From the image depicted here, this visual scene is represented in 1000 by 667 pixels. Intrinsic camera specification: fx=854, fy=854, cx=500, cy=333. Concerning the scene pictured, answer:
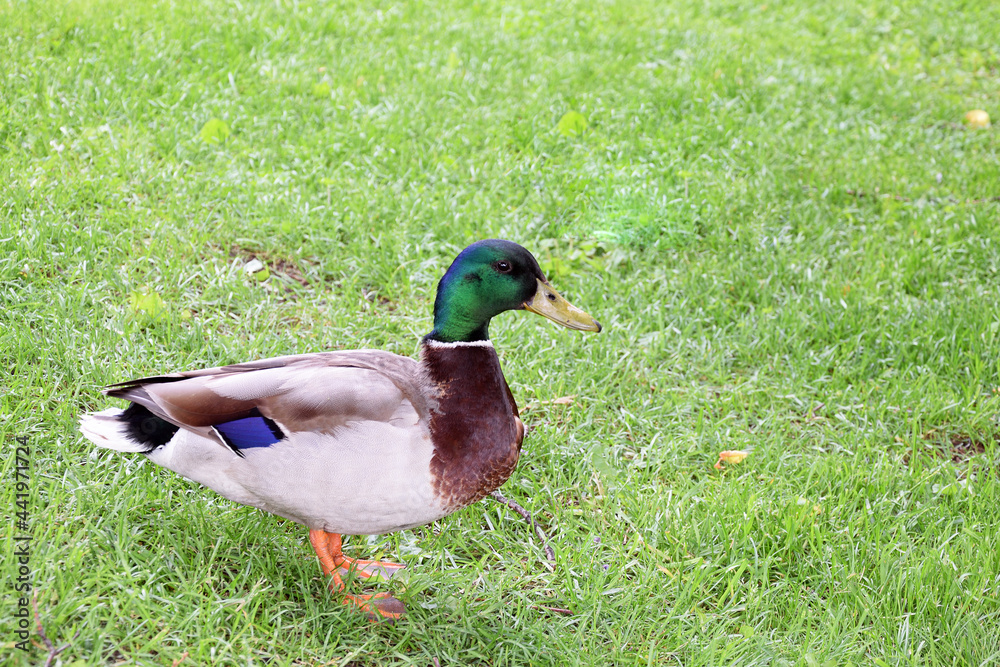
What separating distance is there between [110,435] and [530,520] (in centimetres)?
122

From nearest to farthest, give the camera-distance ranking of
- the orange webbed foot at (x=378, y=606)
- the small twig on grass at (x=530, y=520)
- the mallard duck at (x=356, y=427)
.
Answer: the mallard duck at (x=356, y=427)
the orange webbed foot at (x=378, y=606)
the small twig on grass at (x=530, y=520)

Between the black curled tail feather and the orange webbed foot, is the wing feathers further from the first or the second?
the orange webbed foot

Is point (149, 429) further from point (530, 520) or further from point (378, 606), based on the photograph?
point (530, 520)

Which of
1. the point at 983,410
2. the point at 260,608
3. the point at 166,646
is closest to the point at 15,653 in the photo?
the point at 166,646

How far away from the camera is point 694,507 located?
264cm

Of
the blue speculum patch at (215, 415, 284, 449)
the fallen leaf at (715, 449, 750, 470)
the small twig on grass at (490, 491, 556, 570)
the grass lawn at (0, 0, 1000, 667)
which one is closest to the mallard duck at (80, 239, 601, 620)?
the blue speculum patch at (215, 415, 284, 449)

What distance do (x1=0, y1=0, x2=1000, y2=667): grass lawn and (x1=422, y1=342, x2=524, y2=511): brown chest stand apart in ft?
1.09

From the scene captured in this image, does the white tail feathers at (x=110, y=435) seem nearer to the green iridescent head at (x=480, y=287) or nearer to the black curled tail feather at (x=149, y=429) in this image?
the black curled tail feather at (x=149, y=429)

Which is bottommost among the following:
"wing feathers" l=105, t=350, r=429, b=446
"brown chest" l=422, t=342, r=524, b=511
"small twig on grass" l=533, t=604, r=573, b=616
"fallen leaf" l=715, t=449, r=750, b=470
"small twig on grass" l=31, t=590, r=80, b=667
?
"fallen leaf" l=715, t=449, r=750, b=470

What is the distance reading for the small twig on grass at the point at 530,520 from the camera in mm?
2512

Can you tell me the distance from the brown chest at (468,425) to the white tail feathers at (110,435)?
761mm

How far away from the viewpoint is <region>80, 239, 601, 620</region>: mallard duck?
82.6 inches

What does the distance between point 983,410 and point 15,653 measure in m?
3.15

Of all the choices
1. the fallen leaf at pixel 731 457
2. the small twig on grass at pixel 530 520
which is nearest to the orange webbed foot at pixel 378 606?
the small twig on grass at pixel 530 520
